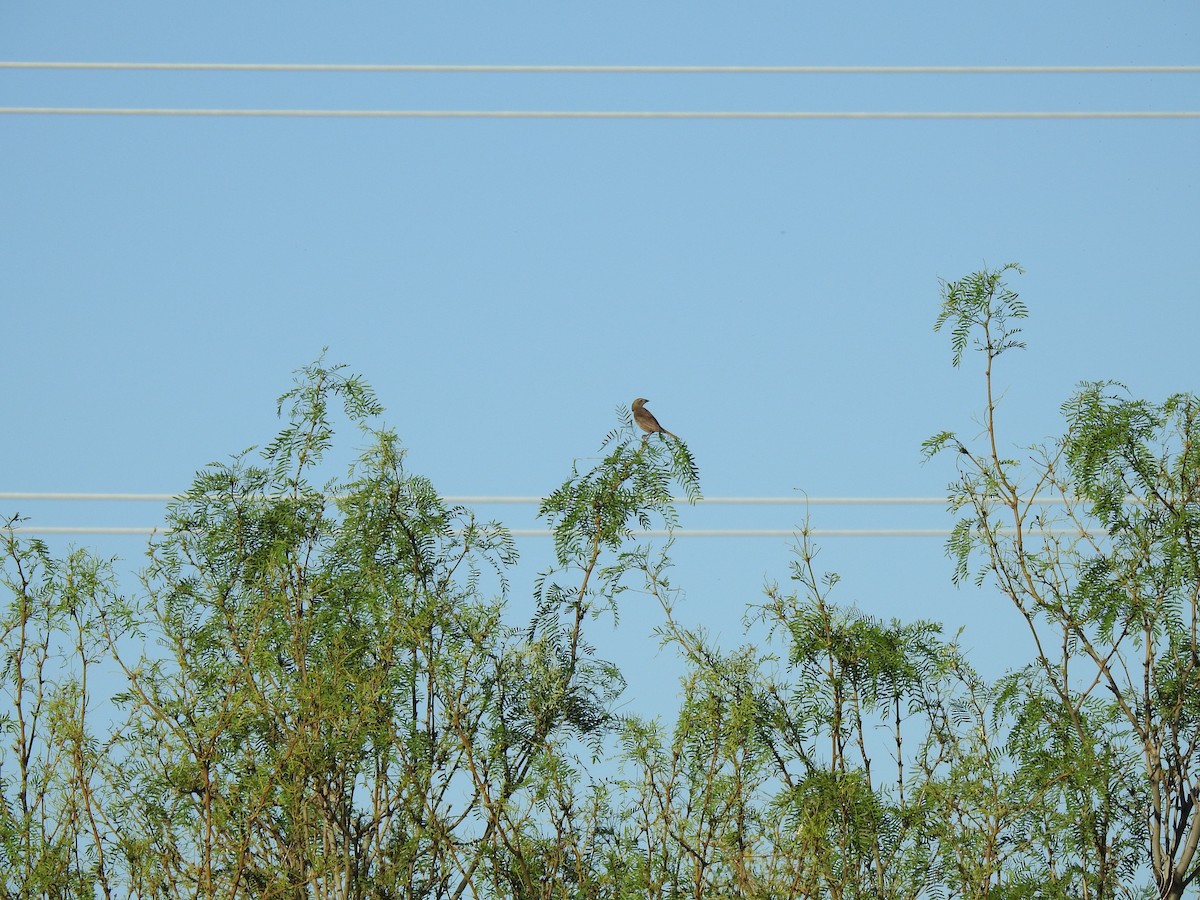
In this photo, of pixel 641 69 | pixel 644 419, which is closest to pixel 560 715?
pixel 644 419

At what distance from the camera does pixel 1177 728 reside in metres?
2.32

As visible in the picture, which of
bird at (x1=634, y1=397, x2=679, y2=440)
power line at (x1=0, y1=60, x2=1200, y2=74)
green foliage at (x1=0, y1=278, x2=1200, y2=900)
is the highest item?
power line at (x1=0, y1=60, x2=1200, y2=74)

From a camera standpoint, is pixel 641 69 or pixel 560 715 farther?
pixel 641 69

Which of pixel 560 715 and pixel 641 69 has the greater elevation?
pixel 641 69

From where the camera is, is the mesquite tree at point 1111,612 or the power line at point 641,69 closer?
the mesquite tree at point 1111,612

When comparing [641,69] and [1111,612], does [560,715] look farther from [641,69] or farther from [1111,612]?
[641,69]

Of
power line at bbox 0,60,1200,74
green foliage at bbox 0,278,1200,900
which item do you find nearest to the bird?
green foliage at bbox 0,278,1200,900

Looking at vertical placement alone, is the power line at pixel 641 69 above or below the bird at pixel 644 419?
above

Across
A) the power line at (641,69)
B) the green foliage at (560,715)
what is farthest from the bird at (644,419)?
the power line at (641,69)

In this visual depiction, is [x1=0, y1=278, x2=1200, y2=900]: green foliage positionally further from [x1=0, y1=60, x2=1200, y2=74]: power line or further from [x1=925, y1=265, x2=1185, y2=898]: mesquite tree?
[x1=0, y1=60, x2=1200, y2=74]: power line

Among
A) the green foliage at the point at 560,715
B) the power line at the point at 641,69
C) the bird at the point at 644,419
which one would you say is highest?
the power line at the point at 641,69

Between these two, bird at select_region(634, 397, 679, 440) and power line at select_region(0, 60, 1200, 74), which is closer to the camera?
bird at select_region(634, 397, 679, 440)

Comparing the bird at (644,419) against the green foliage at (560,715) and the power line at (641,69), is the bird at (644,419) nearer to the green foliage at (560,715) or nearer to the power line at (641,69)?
the green foliage at (560,715)

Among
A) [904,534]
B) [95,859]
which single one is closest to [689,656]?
[95,859]
